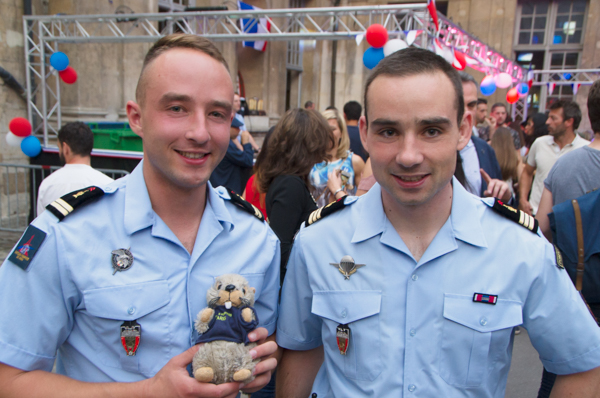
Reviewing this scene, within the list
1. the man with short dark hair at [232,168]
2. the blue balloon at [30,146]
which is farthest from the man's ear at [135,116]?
the blue balloon at [30,146]

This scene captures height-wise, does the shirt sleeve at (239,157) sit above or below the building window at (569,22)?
below

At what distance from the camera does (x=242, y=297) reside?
140 cm

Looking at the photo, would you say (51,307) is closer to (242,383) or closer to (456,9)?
(242,383)

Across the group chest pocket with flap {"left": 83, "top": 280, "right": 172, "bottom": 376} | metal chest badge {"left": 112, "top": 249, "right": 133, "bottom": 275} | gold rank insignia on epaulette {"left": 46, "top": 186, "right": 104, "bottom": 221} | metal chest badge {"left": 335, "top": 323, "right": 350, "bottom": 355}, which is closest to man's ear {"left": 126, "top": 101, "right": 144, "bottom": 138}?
gold rank insignia on epaulette {"left": 46, "top": 186, "right": 104, "bottom": 221}

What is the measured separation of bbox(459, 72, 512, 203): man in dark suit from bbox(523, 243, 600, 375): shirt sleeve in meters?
1.71

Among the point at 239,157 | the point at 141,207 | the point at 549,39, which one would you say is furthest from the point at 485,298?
the point at 549,39

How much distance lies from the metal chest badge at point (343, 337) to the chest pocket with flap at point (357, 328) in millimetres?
13

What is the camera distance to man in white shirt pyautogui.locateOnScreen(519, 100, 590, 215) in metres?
5.02

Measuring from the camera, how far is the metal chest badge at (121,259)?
1491 millimetres

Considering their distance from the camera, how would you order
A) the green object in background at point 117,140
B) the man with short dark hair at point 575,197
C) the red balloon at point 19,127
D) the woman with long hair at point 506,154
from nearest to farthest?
the man with short dark hair at point 575,197 → the woman with long hair at point 506,154 → the red balloon at point 19,127 → the green object in background at point 117,140

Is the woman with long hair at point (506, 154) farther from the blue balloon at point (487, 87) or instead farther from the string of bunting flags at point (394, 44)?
the blue balloon at point (487, 87)

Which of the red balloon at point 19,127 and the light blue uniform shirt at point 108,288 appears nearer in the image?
the light blue uniform shirt at point 108,288

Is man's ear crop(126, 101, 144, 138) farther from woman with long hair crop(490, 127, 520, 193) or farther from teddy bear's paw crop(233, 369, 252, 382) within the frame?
woman with long hair crop(490, 127, 520, 193)

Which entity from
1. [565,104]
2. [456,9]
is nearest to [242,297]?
[565,104]
